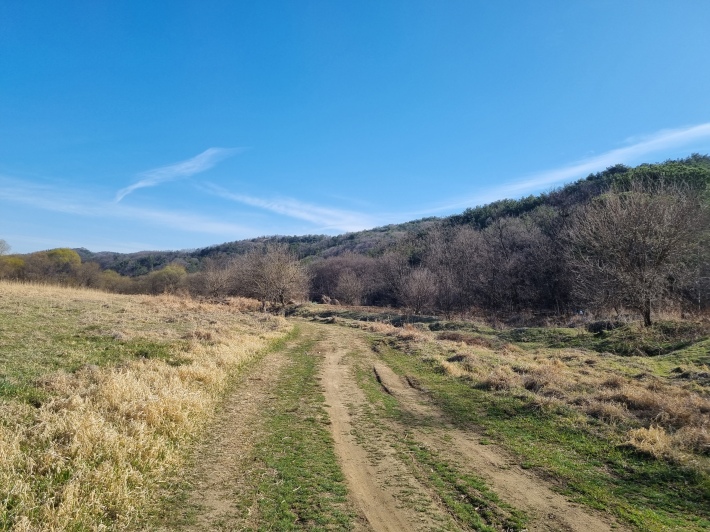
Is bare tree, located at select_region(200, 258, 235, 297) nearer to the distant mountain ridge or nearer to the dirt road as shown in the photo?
the distant mountain ridge

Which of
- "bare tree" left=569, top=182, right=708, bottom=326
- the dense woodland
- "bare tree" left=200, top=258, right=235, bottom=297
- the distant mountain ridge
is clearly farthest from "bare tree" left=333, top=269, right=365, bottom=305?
"bare tree" left=569, top=182, right=708, bottom=326

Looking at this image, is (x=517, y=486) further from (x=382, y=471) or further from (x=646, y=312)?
(x=646, y=312)

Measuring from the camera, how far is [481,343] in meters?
26.8

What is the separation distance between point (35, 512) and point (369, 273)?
84.8 meters

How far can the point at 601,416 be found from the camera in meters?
10.7

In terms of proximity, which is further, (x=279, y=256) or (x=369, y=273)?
(x=369, y=273)

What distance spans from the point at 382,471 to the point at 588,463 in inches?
168

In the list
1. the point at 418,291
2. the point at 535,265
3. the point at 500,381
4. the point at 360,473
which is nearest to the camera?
the point at 360,473

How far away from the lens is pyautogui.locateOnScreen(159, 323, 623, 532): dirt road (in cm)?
590

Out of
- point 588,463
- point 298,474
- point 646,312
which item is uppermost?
point 646,312

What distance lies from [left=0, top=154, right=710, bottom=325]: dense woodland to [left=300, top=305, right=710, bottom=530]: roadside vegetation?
764 centimetres

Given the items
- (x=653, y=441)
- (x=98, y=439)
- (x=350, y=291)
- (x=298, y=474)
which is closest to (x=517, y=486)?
(x=298, y=474)

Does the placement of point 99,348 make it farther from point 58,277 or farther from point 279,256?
point 58,277

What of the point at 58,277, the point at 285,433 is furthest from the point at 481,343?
the point at 58,277
